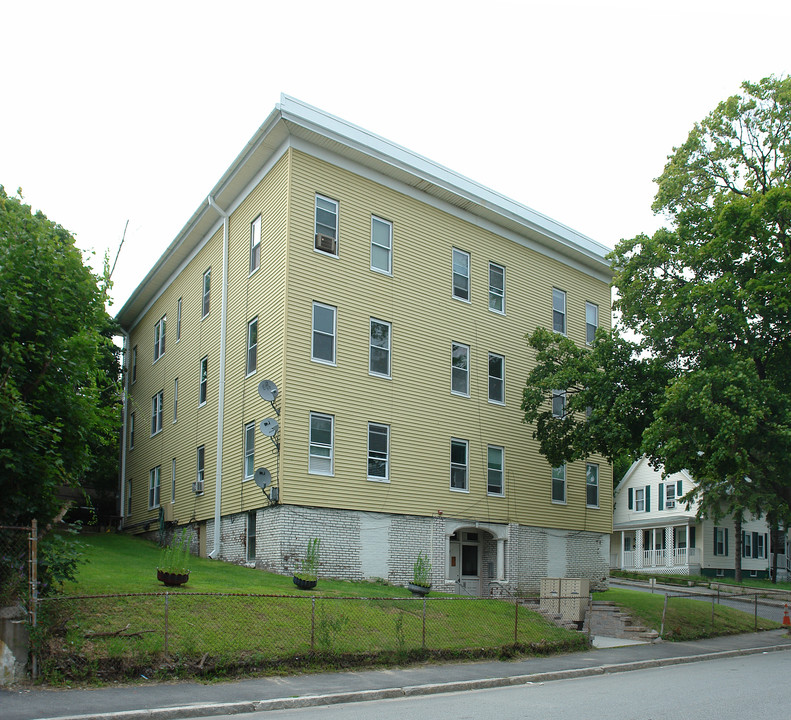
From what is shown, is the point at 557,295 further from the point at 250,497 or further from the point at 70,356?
the point at 70,356

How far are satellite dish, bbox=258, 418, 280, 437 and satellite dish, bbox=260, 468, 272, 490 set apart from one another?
1004 mm

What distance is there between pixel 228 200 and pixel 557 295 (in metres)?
12.7

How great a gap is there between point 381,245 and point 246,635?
1443 centimetres

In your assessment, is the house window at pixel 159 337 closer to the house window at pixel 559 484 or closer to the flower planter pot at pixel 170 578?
the house window at pixel 559 484

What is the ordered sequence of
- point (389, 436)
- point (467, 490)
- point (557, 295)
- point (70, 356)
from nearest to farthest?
1. point (70, 356)
2. point (389, 436)
3. point (467, 490)
4. point (557, 295)

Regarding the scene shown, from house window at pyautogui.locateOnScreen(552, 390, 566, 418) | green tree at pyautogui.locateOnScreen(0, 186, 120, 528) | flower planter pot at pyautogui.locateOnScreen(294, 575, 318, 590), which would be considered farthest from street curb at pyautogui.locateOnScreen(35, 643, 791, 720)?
house window at pyautogui.locateOnScreen(552, 390, 566, 418)

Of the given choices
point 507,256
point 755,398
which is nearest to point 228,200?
point 507,256

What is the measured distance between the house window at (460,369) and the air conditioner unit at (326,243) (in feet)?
17.9

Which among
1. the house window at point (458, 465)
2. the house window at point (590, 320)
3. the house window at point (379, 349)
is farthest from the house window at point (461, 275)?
the house window at point (590, 320)

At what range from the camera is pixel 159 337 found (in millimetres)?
35125

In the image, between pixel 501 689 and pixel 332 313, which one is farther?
pixel 332 313

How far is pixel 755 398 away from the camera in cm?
1989

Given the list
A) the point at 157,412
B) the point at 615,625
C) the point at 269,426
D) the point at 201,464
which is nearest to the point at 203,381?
the point at 201,464

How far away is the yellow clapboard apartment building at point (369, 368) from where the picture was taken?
2266 centimetres
